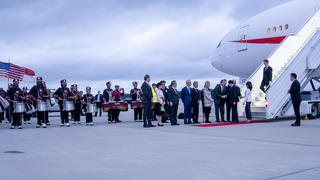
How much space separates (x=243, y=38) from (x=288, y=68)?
20.9 feet

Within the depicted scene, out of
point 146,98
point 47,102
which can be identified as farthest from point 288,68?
point 47,102

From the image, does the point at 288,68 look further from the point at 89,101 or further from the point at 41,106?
the point at 41,106

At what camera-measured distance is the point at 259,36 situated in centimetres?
1806

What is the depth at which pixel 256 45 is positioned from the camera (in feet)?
60.1

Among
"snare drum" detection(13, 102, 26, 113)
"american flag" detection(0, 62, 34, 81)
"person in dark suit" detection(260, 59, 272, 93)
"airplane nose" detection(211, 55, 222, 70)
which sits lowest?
"snare drum" detection(13, 102, 26, 113)

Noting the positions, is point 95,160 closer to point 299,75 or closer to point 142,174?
point 142,174

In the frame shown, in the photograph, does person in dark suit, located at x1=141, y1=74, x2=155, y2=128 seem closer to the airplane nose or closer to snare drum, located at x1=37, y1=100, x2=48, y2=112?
snare drum, located at x1=37, y1=100, x2=48, y2=112

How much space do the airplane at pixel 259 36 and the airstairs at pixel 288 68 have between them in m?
1.34

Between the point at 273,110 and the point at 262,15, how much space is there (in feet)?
26.0

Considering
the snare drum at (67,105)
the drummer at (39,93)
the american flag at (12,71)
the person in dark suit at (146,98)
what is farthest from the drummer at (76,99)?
the american flag at (12,71)

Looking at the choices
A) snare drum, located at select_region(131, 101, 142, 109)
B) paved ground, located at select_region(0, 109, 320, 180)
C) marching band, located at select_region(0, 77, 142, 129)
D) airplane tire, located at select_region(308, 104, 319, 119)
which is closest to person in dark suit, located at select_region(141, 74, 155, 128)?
marching band, located at select_region(0, 77, 142, 129)

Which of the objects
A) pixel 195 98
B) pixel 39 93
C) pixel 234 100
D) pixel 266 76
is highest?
pixel 266 76

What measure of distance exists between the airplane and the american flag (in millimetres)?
11855

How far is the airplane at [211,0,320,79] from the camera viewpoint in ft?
54.4
